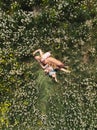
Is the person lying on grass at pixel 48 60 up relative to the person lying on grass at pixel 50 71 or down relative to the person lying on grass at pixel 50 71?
up

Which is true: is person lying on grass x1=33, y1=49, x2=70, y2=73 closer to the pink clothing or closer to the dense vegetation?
the pink clothing

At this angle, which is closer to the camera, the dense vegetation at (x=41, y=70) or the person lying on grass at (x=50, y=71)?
the dense vegetation at (x=41, y=70)

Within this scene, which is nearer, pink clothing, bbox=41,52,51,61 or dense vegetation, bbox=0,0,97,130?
dense vegetation, bbox=0,0,97,130

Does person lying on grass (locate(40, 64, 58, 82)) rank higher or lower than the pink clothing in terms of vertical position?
lower

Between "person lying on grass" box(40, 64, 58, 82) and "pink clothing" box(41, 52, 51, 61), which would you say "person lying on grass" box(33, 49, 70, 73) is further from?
"person lying on grass" box(40, 64, 58, 82)

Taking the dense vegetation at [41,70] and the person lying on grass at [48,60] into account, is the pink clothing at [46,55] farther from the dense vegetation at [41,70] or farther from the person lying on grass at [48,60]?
the dense vegetation at [41,70]

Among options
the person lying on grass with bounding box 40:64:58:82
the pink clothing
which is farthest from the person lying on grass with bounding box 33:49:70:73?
the person lying on grass with bounding box 40:64:58:82

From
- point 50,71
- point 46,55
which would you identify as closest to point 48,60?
point 46,55

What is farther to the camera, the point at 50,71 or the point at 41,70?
the point at 41,70

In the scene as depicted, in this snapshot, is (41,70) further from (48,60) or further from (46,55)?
(46,55)

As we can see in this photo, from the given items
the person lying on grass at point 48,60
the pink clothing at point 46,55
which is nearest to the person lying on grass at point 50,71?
the person lying on grass at point 48,60
